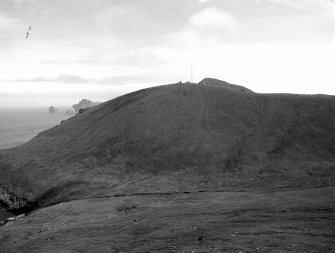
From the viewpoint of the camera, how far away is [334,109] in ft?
258

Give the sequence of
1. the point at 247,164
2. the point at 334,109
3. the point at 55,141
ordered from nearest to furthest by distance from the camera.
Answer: the point at 247,164 < the point at 334,109 < the point at 55,141

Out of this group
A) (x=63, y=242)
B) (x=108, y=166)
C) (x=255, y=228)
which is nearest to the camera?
(x=255, y=228)

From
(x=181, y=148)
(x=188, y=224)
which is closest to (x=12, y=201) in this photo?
(x=181, y=148)

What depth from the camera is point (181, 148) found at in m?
68.1

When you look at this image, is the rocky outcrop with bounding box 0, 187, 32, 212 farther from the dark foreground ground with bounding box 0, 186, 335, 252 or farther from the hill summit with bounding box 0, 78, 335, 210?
the dark foreground ground with bounding box 0, 186, 335, 252

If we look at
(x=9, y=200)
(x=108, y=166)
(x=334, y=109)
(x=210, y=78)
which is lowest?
(x=9, y=200)

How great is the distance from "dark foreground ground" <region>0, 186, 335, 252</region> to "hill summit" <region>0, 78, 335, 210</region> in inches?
279

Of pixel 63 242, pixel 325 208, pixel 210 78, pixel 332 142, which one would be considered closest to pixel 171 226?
pixel 63 242

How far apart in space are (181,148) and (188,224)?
34.2m

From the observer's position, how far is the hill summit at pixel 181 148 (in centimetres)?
5738

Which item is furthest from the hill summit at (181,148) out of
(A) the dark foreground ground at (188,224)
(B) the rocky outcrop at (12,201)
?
(A) the dark foreground ground at (188,224)

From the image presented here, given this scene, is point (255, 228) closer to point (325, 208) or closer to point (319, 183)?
point (325, 208)

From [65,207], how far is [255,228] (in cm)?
2907

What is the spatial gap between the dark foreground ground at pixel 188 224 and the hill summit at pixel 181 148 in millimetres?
7087
